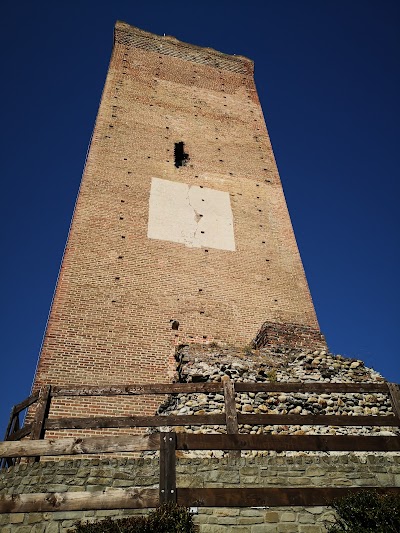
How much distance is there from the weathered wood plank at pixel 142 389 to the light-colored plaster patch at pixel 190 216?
19.9 ft

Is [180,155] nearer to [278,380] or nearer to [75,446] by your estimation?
[278,380]

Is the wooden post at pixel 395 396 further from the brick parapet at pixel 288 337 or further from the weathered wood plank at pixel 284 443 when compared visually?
the brick parapet at pixel 288 337

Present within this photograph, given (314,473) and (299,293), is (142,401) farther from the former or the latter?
(299,293)

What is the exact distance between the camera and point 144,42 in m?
17.7

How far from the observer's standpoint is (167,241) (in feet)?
37.5

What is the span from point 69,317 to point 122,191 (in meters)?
4.27

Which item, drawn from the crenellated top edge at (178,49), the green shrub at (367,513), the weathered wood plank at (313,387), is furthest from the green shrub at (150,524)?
the crenellated top edge at (178,49)

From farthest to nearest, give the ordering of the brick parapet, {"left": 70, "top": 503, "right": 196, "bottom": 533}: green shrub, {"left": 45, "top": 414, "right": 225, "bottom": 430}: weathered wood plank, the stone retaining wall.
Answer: the brick parapet
{"left": 45, "top": 414, "right": 225, "bottom": 430}: weathered wood plank
the stone retaining wall
{"left": 70, "top": 503, "right": 196, "bottom": 533}: green shrub

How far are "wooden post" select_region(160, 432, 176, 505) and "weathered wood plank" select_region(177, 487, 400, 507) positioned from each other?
0.09 metres

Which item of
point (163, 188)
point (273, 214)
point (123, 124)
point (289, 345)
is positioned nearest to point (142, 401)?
point (289, 345)

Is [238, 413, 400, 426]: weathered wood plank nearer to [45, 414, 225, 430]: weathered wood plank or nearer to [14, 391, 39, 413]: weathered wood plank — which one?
[45, 414, 225, 430]: weathered wood plank

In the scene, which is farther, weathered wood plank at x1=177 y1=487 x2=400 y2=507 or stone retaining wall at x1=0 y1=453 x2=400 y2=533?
weathered wood plank at x1=177 y1=487 x2=400 y2=507

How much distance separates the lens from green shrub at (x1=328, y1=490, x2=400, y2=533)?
4156 mm

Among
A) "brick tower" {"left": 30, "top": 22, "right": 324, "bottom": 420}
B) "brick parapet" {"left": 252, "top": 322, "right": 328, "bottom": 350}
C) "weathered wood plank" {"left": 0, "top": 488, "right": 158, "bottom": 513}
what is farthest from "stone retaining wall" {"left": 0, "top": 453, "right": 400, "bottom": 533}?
"brick parapet" {"left": 252, "top": 322, "right": 328, "bottom": 350}
